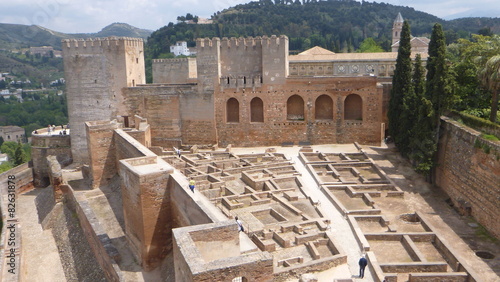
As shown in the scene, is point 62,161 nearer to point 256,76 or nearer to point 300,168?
point 256,76

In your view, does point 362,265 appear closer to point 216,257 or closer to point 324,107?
point 216,257

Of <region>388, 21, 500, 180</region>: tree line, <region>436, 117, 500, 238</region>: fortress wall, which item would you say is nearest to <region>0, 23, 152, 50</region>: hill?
<region>388, 21, 500, 180</region>: tree line

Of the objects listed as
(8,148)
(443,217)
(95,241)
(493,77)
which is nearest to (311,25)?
(8,148)

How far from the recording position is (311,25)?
12212 centimetres

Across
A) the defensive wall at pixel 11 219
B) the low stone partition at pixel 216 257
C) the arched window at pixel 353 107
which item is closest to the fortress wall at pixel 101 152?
the defensive wall at pixel 11 219

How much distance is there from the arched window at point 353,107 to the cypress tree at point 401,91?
2557mm

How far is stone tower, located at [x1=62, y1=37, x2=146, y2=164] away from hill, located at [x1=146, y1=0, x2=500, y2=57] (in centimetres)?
5666

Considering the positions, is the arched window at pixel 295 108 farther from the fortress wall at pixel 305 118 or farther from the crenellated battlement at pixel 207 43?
the crenellated battlement at pixel 207 43

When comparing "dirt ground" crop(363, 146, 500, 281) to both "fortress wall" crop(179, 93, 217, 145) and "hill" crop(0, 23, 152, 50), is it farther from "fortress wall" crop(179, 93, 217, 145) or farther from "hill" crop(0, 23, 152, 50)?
"hill" crop(0, 23, 152, 50)

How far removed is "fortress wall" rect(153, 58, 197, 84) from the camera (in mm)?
32381

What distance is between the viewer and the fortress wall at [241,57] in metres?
27.0

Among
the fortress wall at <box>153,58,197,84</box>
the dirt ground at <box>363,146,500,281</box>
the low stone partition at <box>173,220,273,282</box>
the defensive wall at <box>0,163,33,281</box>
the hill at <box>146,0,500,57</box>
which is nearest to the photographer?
the low stone partition at <box>173,220,273,282</box>

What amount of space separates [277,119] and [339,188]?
8100mm

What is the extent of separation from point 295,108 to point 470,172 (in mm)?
12171
